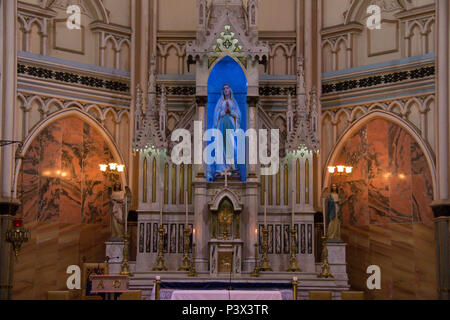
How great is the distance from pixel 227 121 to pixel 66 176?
13.6ft

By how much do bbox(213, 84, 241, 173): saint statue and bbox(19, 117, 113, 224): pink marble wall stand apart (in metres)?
3.23

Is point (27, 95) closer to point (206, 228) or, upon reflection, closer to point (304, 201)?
point (206, 228)

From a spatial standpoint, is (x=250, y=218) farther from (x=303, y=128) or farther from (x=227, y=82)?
(x=227, y=82)

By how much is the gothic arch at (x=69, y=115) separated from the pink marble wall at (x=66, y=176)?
0.32ft

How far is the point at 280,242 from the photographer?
18.8 metres

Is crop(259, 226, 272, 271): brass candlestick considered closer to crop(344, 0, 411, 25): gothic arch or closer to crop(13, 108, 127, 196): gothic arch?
Result: crop(13, 108, 127, 196): gothic arch

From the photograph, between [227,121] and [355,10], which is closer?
[227,121]

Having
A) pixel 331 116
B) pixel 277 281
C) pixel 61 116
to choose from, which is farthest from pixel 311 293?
pixel 61 116

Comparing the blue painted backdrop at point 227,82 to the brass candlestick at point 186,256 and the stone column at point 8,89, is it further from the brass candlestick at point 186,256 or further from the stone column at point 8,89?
the stone column at point 8,89

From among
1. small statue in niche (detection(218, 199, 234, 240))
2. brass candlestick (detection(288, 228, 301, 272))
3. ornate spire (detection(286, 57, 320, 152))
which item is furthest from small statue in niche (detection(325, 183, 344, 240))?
small statue in niche (detection(218, 199, 234, 240))

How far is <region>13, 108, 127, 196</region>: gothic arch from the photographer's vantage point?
18.7 metres

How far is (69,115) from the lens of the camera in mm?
19891

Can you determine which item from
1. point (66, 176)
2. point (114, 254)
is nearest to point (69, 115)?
point (66, 176)

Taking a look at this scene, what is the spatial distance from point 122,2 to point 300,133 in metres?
6.11
